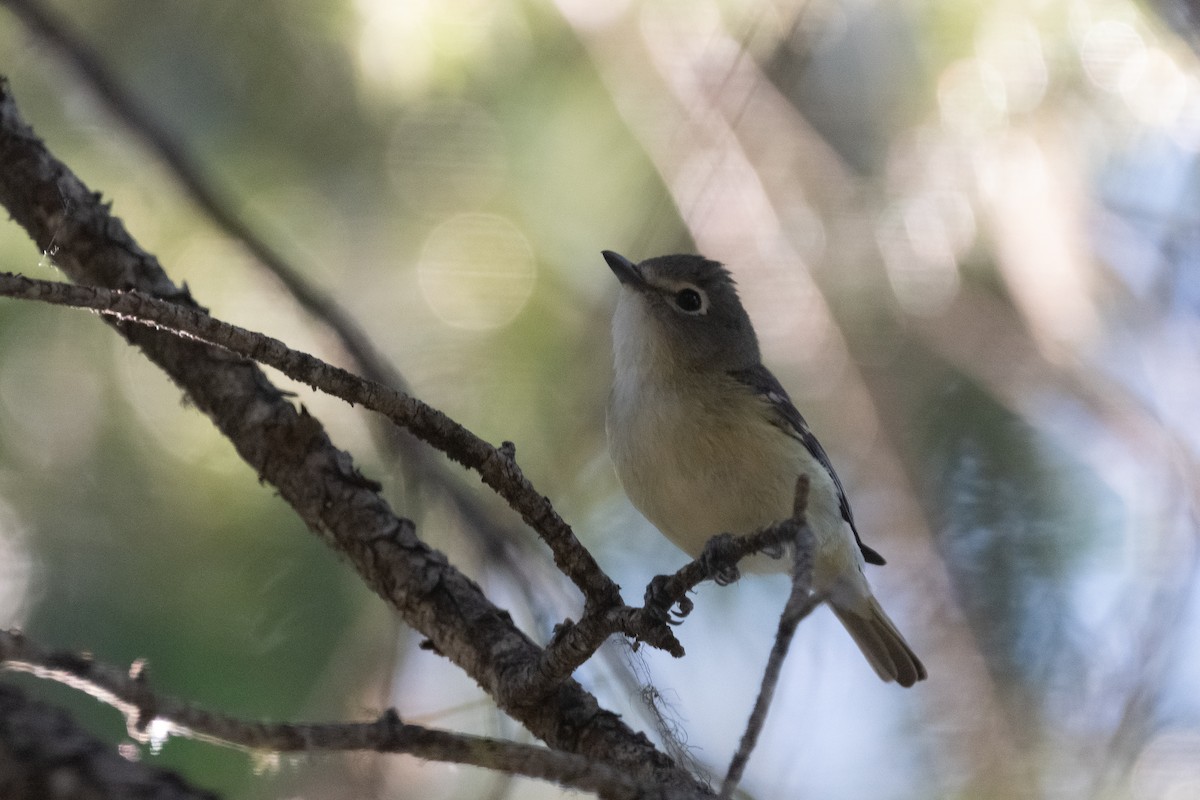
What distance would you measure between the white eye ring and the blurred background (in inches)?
8.7

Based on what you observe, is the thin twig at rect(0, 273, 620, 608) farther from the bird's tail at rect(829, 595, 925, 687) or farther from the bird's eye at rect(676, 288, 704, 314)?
the bird's tail at rect(829, 595, 925, 687)

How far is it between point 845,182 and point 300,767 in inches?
103

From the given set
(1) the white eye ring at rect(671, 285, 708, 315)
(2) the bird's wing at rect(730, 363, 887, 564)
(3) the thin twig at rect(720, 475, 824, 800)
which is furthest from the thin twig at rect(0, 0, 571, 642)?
(3) the thin twig at rect(720, 475, 824, 800)

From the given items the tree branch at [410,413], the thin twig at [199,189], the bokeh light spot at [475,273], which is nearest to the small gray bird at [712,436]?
the bokeh light spot at [475,273]

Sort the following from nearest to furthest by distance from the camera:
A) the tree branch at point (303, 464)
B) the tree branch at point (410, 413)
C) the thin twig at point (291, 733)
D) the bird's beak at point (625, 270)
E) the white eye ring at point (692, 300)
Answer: the thin twig at point (291, 733), the tree branch at point (410, 413), the tree branch at point (303, 464), the bird's beak at point (625, 270), the white eye ring at point (692, 300)

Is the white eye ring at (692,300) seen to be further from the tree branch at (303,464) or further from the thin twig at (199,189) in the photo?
the tree branch at (303,464)

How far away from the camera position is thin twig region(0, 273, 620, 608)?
173 cm

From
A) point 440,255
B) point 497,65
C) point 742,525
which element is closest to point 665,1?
point 497,65

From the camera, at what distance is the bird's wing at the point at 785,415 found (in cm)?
359

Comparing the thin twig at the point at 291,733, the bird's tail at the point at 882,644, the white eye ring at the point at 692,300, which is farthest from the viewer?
the bird's tail at the point at 882,644

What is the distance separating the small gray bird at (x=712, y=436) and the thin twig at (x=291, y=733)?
1.74 meters

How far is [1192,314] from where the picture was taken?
12.7 ft

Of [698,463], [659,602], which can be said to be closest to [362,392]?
[659,602]

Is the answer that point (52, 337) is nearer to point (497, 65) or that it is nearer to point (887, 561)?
point (497, 65)
